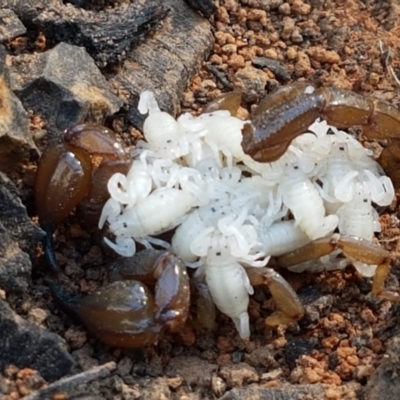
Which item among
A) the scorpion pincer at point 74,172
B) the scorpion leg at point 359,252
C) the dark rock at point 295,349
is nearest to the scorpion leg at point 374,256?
the scorpion leg at point 359,252

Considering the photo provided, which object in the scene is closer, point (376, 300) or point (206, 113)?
point (376, 300)

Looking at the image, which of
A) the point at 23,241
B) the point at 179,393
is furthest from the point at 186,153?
the point at 179,393

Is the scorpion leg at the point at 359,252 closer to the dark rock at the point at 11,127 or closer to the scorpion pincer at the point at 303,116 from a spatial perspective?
the scorpion pincer at the point at 303,116

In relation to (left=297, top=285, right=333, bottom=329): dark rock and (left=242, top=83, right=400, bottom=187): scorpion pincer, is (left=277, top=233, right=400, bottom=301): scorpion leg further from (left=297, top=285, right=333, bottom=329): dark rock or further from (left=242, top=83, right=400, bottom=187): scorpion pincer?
(left=242, top=83, right=400, bottom=187): scorpion pincer

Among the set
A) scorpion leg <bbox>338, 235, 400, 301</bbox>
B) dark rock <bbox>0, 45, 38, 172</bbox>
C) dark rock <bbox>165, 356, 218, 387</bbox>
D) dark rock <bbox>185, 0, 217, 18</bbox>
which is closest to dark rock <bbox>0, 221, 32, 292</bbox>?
dark rock <bbox>0, 45, 38, 172</bbox>

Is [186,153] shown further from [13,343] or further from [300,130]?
[13,343]

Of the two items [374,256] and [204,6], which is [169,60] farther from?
[374,256]
